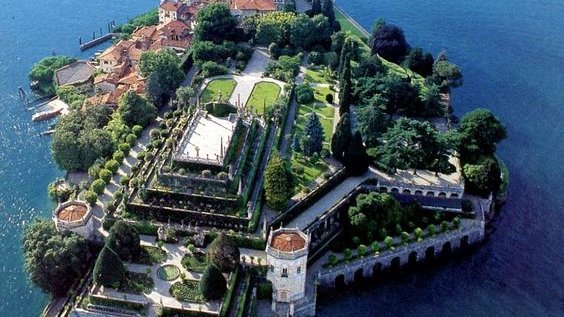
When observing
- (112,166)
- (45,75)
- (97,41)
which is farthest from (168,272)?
(97,41)

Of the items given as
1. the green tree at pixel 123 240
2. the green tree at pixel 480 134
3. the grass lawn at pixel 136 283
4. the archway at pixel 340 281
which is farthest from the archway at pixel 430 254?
the green tree at pixel 123 240

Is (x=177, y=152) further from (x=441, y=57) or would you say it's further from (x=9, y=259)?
(x=441, y=57)

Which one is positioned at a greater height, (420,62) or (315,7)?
(315,7)

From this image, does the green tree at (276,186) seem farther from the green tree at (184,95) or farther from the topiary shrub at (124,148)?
the green tree at (184,95)

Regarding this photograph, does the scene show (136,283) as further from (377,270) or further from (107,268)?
(377,270)

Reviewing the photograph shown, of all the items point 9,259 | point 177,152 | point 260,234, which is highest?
point 177,152

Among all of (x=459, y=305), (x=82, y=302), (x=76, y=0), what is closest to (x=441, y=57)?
(x=459, y=305)

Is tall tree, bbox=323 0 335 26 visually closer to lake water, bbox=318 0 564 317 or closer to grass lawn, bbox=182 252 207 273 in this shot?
lake water, bbox=318 0 564 317
